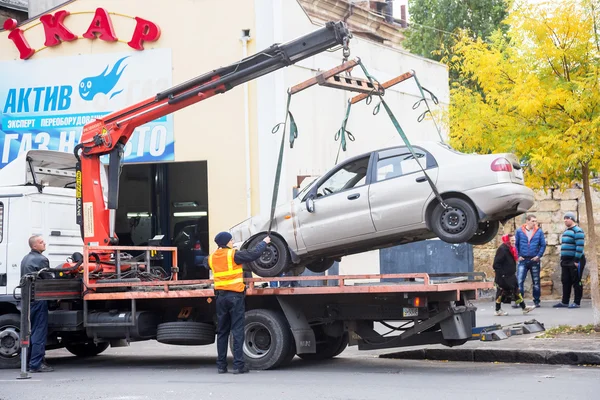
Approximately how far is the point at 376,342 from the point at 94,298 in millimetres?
3730

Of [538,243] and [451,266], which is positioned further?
[451,266]

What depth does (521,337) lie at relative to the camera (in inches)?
548

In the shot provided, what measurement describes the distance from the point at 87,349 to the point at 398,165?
6.11 m

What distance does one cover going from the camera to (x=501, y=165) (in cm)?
1133

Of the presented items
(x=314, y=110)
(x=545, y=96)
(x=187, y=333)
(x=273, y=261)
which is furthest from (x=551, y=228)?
(x=187, y=333)

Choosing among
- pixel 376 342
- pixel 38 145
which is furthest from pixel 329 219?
pixel 38 145

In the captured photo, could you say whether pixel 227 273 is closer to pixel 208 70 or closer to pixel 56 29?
pixel 208 70

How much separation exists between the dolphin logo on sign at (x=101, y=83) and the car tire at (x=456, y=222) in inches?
443

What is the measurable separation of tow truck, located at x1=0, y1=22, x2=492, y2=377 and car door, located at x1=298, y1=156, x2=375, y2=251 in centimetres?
59

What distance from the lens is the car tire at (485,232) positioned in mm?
11938

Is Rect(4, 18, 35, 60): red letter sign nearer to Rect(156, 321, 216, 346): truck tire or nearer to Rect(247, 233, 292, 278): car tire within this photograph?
Rect(156, 321, 216, 346): truck tire

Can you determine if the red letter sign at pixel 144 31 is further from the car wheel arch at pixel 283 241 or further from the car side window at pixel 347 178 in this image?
the car side window at pixel 347 178

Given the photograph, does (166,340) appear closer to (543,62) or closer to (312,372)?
(312,372)

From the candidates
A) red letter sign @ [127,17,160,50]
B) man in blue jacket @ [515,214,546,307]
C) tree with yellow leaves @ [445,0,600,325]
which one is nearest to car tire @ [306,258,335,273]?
tree with yellow leaves @ [445,0,600,325]
